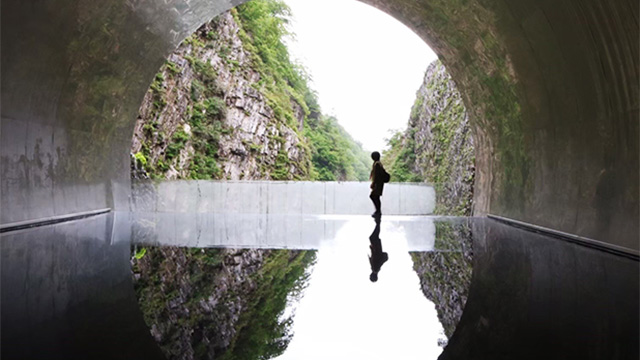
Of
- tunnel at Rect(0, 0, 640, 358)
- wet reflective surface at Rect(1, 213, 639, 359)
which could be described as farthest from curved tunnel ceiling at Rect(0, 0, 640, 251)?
wet reflective surface at Rect(1, 213, 639, 359)

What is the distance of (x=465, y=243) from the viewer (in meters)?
7.39

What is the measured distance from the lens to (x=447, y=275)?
16.0ft

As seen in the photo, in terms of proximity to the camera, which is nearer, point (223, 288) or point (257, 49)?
point (223, 288)

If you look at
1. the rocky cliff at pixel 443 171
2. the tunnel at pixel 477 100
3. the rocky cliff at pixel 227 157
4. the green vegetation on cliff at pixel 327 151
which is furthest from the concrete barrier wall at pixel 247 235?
the green vegetation on cliff at pixel 327 151

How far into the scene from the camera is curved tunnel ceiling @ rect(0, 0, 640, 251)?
6.18m

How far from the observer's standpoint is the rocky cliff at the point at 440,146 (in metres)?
17.4

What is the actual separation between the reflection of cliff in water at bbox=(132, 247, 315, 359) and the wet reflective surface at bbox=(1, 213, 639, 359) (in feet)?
0.06

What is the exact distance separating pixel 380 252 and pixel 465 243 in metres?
1.61

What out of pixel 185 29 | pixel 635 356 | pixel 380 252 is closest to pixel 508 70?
pixel 380 252

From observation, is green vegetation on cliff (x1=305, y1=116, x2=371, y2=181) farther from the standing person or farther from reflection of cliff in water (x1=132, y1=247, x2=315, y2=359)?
reflection of cliff in water (x1=132, y1=247, x2=315, y2=359)

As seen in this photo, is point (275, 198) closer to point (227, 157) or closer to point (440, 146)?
point (227, 157)

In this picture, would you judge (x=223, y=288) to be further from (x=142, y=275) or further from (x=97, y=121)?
(x=97, y=121)

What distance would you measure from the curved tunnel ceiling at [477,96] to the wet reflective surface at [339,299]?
1229 millimetres

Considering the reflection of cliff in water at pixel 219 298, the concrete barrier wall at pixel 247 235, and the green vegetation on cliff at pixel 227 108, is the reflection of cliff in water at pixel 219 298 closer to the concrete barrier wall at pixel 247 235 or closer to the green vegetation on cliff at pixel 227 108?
the concrete barrier wall at pixel 247 235
